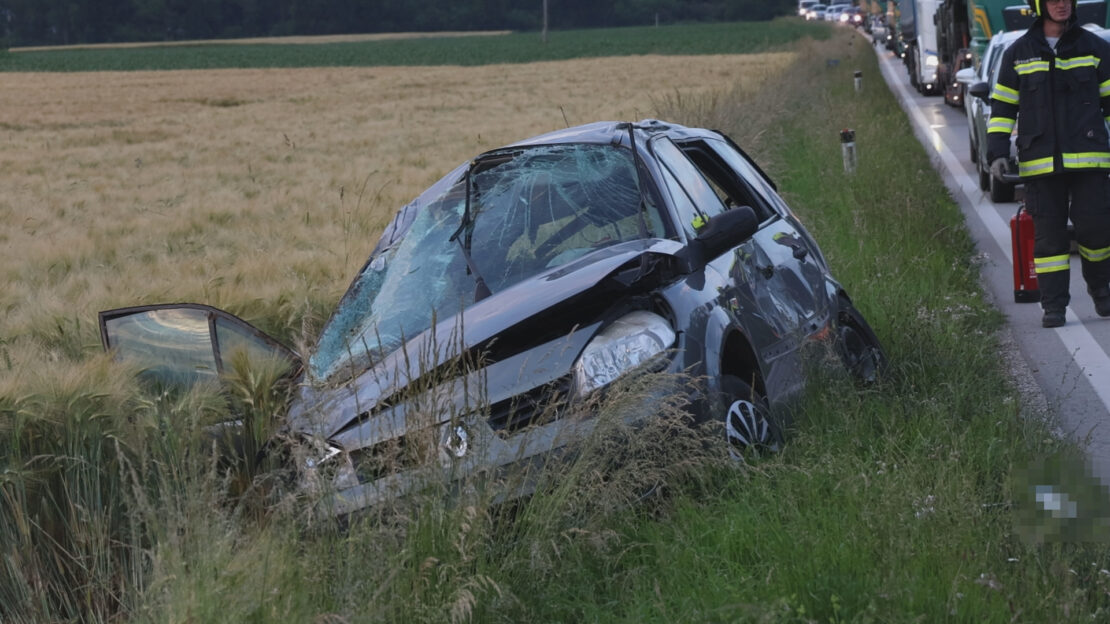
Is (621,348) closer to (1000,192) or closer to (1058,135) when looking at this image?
(1058,135)

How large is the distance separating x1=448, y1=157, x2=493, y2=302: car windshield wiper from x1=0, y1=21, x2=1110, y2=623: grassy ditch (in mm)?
910

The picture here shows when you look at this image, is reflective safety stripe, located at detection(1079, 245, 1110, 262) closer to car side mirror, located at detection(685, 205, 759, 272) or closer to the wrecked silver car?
the wrecked silver car

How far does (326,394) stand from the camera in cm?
436

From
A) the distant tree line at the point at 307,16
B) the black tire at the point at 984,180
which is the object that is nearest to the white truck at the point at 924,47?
the black tire at the point at 984,180

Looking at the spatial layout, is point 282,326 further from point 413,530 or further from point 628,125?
point 413,530

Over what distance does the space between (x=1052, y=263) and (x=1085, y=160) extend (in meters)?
0.62

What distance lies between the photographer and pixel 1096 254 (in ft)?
28.2

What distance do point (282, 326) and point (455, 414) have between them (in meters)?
4.04

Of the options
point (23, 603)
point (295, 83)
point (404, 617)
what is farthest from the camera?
point (295, 83)

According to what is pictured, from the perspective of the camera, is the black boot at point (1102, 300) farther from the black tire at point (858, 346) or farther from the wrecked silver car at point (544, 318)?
the wrecked silver car at point (544, 318)

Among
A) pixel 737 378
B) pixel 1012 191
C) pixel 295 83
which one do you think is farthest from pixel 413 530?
pixel 295 83

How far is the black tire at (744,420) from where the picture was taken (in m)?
4.89

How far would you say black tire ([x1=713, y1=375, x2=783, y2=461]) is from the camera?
4887mm

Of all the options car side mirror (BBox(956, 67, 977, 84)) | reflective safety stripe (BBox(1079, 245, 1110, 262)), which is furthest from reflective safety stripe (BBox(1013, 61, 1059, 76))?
car side mirror (BBox(956, 67, 977, 84))
